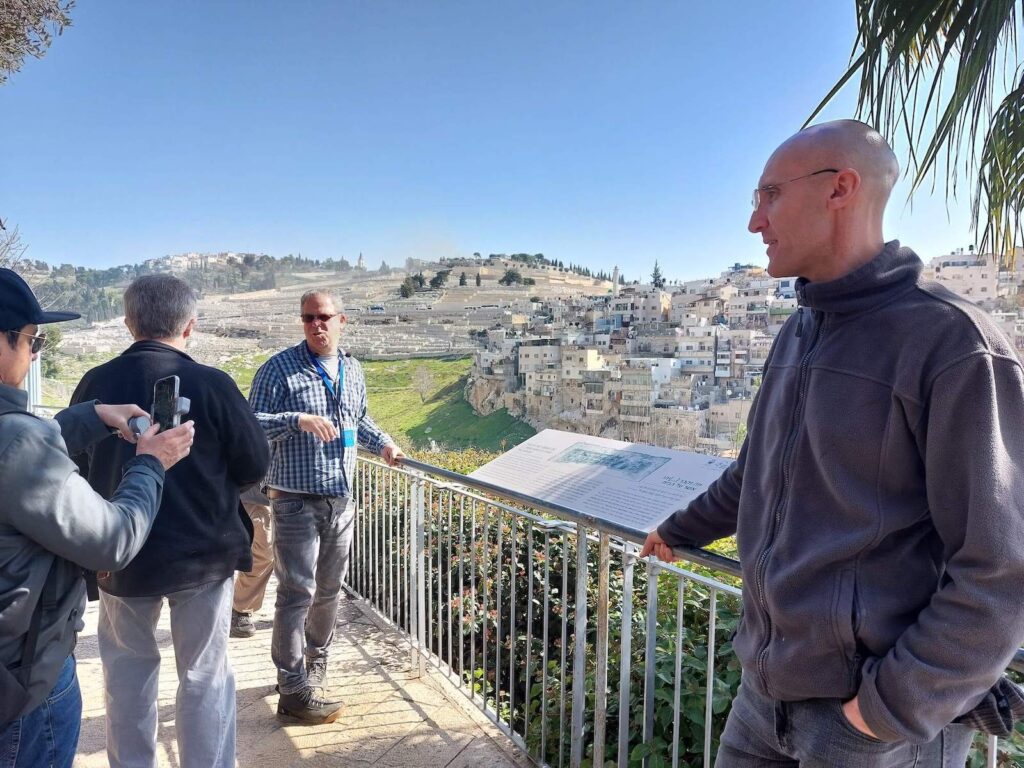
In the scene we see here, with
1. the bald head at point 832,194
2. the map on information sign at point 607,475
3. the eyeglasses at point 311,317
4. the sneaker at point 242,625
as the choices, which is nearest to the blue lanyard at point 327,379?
the eyeglasses at point 311,317

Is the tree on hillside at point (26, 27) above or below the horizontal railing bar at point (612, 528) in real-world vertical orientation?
above

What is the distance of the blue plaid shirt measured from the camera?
2.53m

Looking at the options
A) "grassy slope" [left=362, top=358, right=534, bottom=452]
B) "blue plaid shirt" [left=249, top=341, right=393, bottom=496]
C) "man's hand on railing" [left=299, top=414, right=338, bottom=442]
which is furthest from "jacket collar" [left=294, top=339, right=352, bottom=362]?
"grassy slope" [left=362, top=358, right=534, bottom=452]

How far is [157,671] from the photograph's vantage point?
187 cm

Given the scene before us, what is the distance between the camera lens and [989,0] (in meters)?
1.62

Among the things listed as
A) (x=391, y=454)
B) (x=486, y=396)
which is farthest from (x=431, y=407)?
(x=391, y=454)

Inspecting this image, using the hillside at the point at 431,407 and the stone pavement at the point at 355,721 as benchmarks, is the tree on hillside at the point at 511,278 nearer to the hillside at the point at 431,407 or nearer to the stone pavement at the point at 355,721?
the hillside at the point at 431,407

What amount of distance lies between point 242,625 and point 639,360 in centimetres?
1614

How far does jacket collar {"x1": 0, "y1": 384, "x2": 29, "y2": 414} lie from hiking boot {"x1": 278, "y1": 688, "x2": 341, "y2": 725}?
1752 millimetres

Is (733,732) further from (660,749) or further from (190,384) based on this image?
(190,384)

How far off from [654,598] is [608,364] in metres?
19.0

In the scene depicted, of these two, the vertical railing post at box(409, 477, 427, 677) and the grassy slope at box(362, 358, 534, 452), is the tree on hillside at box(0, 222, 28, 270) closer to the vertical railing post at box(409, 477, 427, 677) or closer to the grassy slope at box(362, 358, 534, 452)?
the vertical railing post at box(409, 477, 427, 677)

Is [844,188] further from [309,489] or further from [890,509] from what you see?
[309,489]

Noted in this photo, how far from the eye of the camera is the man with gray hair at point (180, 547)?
176cm
